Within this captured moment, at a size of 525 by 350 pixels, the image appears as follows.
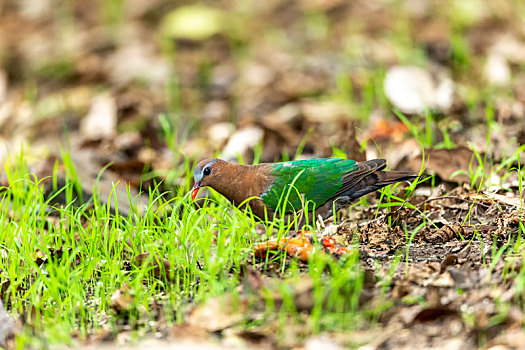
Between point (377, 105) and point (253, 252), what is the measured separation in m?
3.68

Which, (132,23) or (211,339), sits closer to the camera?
(211,339)

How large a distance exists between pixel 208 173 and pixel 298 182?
1.91 feet

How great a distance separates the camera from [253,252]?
3.63m

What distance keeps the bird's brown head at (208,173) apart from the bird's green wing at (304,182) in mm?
331

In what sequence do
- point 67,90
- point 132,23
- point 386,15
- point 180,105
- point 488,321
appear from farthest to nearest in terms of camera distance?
point 132,23, point 386,15, point 67,90, point 180,105, point 488,321

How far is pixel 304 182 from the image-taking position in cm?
411

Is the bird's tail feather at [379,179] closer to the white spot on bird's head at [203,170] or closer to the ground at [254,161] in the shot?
the ground at [254,161]

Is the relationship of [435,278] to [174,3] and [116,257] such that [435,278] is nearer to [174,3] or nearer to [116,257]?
[116,257]

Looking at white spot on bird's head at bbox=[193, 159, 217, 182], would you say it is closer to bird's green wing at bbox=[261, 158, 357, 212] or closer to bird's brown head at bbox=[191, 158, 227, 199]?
bird's brown head at bbox=[191, 158, 227, 199]

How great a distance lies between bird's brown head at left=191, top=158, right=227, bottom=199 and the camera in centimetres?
430

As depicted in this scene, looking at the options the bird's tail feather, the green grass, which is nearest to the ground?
the green grass

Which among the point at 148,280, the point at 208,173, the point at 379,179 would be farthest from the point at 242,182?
the point at 148,280

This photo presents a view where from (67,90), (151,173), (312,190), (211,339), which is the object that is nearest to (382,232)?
(312,190)

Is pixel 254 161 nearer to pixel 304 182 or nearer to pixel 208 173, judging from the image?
pixel 208 173
